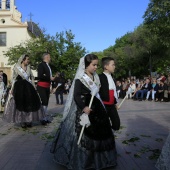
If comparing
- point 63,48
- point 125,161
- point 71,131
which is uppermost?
point 63,48

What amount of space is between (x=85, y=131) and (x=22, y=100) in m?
3.92

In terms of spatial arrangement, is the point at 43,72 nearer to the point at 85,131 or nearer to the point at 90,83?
the point at 90,83

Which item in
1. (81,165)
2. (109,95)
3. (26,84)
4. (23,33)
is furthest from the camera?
(23,33)

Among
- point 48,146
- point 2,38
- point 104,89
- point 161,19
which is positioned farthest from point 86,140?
point 2,38

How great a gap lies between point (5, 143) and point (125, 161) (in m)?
2.71

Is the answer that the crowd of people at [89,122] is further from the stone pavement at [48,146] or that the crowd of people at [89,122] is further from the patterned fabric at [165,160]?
the patterned fabric at [165,160]

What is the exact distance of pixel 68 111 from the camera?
15.1ft

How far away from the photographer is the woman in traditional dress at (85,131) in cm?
420

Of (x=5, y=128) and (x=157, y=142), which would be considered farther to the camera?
(x=5, y=128)

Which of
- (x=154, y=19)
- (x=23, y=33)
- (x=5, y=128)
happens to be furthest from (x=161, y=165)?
(x=23, y=33)

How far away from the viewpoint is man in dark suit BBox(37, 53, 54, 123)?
8.45 metres

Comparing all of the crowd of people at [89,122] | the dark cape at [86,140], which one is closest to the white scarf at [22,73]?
the crowd of people at [89,122]

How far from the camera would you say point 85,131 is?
14.0 feet

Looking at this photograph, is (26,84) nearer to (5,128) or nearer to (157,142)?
(5,128)
